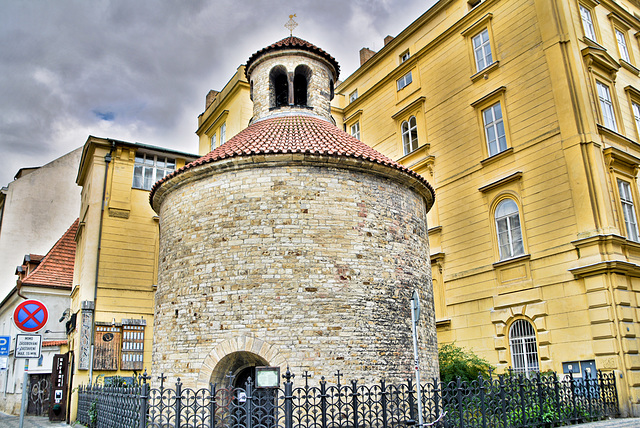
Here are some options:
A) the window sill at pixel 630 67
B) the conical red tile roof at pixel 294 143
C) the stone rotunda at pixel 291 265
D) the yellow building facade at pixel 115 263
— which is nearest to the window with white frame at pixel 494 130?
the window sill at pixel 630 67

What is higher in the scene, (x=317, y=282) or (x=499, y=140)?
(x=499, y=140)

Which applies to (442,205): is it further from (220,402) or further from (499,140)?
(220,402)

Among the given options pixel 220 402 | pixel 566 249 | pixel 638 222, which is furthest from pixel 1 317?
pixel 638 222

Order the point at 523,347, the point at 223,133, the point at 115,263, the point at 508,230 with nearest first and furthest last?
1. the point at 523,347
2. the point at 508,230
3. the point at 115,263
4. the point at 223,133

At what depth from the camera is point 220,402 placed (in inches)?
441

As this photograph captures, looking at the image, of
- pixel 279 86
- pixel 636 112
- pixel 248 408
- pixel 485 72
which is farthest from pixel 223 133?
pixel 248 408

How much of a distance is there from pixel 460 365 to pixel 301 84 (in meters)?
10.7

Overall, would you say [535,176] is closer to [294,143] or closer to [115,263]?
[294,143]

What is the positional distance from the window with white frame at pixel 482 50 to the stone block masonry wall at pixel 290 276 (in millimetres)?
9716

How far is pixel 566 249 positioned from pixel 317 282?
8.39m

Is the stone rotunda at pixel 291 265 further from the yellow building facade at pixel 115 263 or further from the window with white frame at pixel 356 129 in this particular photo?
→ the window with white frame at pixel 356 129

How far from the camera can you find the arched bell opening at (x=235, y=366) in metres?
11.0

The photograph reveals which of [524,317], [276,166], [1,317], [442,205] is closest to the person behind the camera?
[276,166]

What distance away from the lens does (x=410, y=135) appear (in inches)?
915
